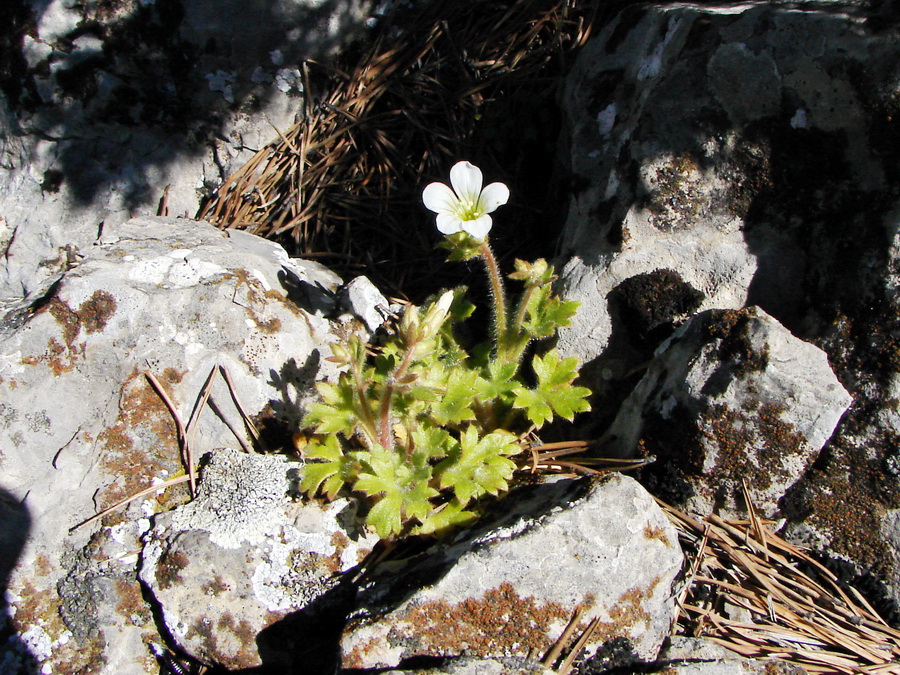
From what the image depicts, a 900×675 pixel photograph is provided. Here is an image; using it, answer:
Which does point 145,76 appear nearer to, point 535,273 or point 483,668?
point 535,273

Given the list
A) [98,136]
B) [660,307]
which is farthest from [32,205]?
[660,307]

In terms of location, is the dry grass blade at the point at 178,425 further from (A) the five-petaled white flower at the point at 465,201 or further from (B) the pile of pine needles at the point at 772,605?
(B) the pile of pine needles at the point at 772,605

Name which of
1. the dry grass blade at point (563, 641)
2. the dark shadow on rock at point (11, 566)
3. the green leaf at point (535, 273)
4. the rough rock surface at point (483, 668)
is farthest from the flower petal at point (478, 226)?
the dark shadow on rock at point (11, 566)

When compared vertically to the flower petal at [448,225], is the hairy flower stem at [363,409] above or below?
below

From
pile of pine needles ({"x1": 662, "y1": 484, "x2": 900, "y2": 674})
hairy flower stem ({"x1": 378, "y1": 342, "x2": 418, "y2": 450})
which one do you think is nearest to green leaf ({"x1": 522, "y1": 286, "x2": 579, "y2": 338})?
hairy flower stem ({"x1": 378, "y1": 342, "x2": 418, "y2": 450})

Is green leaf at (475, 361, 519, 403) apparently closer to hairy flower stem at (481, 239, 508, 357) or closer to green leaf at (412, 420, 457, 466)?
hairy flower stem at (481, 239, 508, 357)

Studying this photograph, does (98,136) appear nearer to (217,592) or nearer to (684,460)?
(217,592)
